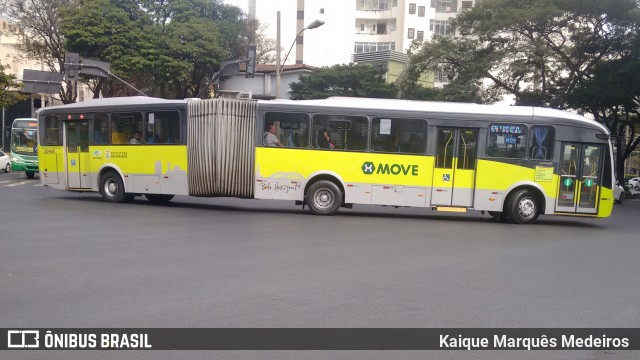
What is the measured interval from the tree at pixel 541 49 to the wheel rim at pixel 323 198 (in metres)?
16.6

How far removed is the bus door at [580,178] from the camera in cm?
1462

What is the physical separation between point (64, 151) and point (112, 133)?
185 centimetres

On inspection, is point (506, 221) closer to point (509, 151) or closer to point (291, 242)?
point (509, 151)

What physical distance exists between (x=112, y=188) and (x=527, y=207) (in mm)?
11781

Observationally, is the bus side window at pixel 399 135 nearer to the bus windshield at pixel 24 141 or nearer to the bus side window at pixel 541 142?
the bus side window at pixel 541 142

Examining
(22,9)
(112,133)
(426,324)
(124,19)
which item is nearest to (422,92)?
(124,19)

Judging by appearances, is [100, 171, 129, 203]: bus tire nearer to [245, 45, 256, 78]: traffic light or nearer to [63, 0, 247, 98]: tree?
[245, 45, 256, 78]: traffic light

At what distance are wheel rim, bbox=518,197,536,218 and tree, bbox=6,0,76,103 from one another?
31.5 metres

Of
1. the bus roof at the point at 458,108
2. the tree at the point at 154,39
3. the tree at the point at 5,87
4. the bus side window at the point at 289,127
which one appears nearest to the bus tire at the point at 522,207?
the bus roof at the point at 458,108

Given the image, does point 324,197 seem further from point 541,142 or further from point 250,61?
point 250,61

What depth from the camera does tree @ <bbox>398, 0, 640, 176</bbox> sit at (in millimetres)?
26828

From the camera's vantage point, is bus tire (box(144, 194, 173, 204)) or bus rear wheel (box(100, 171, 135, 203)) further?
bus tire (box(144, 194, 173, 204))

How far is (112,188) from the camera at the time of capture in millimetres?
16984

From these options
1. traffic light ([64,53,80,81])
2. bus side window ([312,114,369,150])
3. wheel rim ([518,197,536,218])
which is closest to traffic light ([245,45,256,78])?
traffic light ([64,53,80,81])
